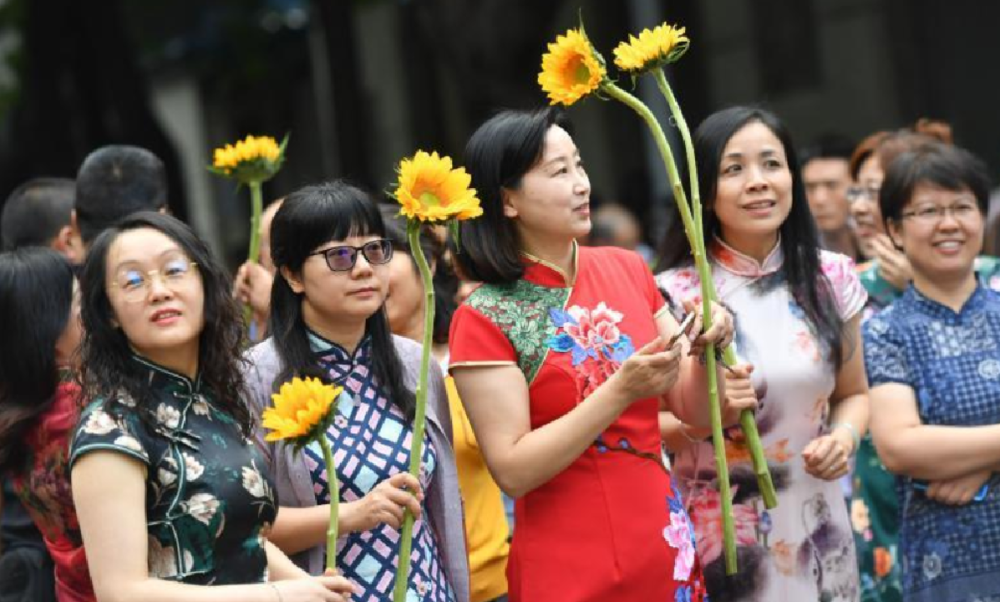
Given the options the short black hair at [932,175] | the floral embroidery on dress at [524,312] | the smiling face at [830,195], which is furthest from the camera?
the smiling face at [830,195]

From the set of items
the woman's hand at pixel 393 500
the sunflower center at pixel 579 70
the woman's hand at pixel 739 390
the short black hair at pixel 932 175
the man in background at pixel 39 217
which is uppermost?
the sunflower center at pixel 579 70

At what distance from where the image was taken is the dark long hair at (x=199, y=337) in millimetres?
3312

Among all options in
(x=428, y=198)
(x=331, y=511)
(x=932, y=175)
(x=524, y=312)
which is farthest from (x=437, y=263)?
(x=331, y=511)

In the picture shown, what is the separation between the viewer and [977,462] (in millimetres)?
4285

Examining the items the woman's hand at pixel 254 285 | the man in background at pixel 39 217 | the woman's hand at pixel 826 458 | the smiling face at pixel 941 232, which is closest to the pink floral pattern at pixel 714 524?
the woman's hand at pixel 826 458

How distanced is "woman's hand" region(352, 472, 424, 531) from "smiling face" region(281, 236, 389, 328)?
0.47 meters

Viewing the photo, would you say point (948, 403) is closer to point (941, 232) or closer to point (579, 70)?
point (941, 232)

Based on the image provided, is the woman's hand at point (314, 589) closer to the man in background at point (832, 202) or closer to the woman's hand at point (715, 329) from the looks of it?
the woman's hand at point (715, 329)

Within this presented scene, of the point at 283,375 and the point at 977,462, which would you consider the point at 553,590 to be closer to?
the point at 283,375

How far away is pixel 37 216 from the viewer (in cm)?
528

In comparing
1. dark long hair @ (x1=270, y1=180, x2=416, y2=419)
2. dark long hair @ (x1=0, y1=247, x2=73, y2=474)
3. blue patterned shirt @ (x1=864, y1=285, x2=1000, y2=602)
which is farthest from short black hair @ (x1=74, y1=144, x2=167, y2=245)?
blue patterned shirt @ (x1=864, y1=285, x2=1000, y2=602)

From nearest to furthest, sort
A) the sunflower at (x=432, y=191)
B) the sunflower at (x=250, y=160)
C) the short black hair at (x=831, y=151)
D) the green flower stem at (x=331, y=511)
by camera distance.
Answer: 1. the green flower stem at (x=331, y=511)
2. the sunflower at (x=432, y=191)
3. the sunflower at (x=250, y=160)
4. the short black hair at (x=831, y=151)

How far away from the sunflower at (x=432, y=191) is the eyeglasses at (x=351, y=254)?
476mm

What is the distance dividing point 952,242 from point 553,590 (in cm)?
165
